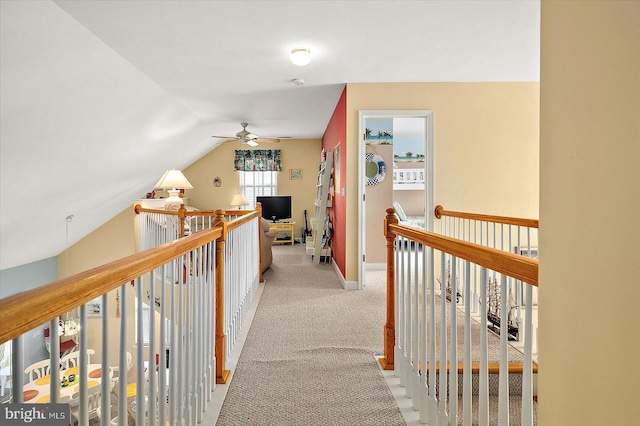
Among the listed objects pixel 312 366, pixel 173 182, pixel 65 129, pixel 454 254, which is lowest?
pixel 312 366

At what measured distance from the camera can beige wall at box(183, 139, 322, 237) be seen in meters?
8.59

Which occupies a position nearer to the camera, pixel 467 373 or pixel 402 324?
pixel 467 373

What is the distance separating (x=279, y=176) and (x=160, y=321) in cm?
755

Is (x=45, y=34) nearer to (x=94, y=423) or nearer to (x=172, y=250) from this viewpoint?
(x=172, y=250)

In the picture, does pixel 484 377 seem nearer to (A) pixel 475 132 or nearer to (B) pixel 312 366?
(B) pixel 312 366

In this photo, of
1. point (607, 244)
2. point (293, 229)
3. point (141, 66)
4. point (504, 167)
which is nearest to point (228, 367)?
point (607, 244)

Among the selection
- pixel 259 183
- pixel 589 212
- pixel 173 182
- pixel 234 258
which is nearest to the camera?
pixel 589 212

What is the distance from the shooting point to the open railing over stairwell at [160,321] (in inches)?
25.3

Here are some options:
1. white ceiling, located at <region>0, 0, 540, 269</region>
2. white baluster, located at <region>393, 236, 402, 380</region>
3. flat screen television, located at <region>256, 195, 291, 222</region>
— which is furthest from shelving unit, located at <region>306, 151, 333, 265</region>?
white baluster, located at <region>393, 236, 402, 380</region>

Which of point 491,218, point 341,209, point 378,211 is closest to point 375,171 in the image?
point 378,211

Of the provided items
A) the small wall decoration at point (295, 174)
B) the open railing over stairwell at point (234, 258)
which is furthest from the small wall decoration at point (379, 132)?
the small wall decoration at point (295, 174)

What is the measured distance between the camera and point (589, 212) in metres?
0.66

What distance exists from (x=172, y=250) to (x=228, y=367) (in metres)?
→ 1.22

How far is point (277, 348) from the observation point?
2.54 meters
